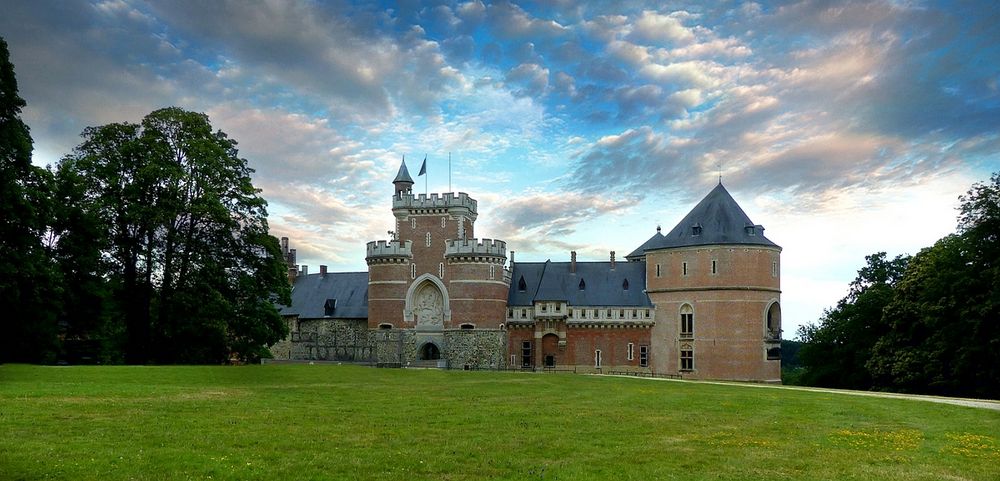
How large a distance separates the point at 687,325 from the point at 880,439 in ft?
127

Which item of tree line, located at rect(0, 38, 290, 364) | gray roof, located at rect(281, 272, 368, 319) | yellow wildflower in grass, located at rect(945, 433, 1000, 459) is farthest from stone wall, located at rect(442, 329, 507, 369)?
yellow wildflower in grass, located at rect(945, 433, 1000, 459)

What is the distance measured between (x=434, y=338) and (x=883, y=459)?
4245cm

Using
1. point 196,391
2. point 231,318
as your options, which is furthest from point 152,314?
point 196,391

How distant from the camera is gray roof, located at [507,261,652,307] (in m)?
59.0

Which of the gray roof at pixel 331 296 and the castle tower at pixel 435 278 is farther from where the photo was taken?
the gray roof at pixel 331 296

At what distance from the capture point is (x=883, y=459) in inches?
595

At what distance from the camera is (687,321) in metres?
56.2

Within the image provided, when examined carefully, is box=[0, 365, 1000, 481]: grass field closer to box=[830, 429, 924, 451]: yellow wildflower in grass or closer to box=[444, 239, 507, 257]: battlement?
box=[830, 429, 924, 451]: yellow wildflower in grass

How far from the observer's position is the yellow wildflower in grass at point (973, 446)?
1583 cm

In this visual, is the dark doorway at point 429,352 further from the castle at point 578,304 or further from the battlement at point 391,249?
the battlement at point 391,249

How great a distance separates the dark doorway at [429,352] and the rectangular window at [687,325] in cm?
1835

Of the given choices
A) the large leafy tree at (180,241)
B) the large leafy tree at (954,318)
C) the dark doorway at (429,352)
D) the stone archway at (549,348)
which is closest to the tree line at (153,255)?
the large leafy tree at (180,241)

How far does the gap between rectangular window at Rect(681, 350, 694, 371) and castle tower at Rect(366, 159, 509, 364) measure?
13479 mm

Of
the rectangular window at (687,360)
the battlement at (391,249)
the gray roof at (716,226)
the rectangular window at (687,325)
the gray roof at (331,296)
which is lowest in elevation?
the rectangular window at (687,360)
